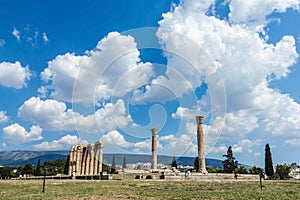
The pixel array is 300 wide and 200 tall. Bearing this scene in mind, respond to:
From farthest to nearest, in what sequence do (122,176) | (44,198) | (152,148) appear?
(152,148), (122,176), (44,198)

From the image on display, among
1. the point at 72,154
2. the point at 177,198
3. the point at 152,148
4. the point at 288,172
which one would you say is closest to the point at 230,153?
the point at 288,172

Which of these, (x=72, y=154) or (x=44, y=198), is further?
(x=72, y=154)

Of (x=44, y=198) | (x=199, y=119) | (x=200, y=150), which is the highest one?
(x=199, y=119)

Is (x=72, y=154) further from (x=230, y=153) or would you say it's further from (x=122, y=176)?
(x=230, y=153)

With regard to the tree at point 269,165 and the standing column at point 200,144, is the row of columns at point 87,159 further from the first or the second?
the tree at point 269,165

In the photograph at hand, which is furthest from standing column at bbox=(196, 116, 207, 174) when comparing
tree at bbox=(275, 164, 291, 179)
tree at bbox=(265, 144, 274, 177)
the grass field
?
the grass field

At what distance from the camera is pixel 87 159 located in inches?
2817

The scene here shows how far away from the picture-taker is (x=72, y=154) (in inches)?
2889

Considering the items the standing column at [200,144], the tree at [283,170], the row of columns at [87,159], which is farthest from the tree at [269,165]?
the row of columns at [87,159]

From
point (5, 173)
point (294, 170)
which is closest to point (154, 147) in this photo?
point (294, 170)

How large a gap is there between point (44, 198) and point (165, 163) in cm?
5714

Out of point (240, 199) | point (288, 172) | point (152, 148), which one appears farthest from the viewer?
point (288, 172)

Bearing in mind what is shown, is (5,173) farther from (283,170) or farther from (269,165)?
(283,170)

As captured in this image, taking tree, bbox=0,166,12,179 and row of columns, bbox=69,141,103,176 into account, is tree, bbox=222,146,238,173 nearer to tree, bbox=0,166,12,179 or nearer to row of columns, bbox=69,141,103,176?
row of columns, bbox=69,141,103,176
